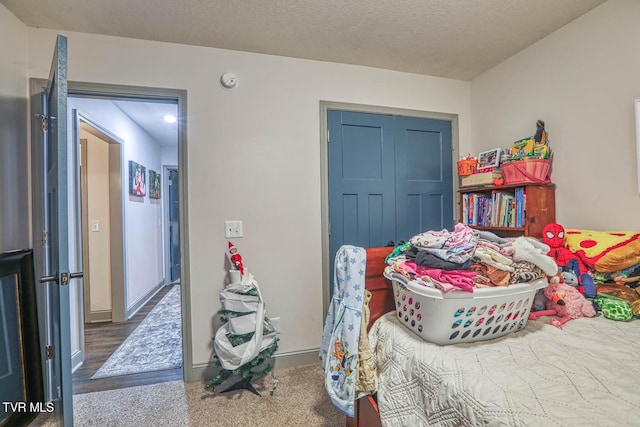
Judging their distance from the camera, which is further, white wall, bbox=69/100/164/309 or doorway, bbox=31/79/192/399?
white wall, bbox=69/100/164/309

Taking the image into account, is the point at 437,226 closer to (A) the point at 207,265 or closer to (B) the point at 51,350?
(A) the point at 207,265

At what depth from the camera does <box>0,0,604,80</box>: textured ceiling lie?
168 centimetres

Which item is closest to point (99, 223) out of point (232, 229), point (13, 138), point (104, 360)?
point (104, 360)

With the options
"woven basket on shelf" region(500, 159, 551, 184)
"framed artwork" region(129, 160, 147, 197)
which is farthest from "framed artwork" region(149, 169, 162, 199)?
"woven basket on shelf" region(500, 159, 551, 184)

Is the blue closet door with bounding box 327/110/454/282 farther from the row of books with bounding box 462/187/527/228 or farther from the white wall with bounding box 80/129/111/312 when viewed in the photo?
the white wall with bounding box 80/129/111/312

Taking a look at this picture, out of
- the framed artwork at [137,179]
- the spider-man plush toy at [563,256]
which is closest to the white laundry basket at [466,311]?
the spider-man plush toy at [563,256]

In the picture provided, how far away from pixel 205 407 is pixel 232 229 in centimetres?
114

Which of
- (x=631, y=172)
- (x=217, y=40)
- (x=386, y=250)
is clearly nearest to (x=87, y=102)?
(x=217, y=40)

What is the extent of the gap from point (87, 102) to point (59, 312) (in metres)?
2.14

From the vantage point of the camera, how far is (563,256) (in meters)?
1.61

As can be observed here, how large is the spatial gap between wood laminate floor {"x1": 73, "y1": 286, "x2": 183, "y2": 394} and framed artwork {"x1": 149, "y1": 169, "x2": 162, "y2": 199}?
6.02ft

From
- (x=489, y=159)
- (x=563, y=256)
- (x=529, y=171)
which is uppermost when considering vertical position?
(x=489, y=159)

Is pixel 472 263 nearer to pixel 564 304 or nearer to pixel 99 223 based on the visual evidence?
pixel 564 304

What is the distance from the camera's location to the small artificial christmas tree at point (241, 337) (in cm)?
180
